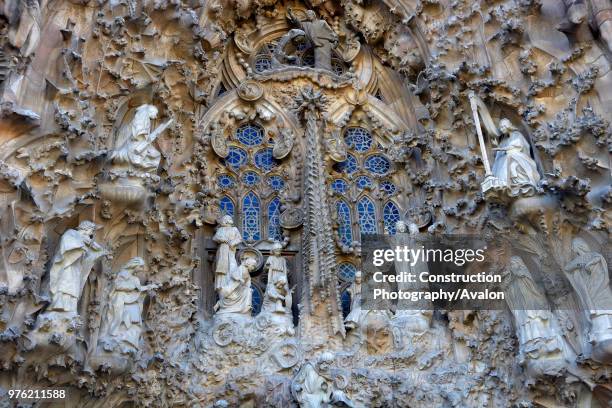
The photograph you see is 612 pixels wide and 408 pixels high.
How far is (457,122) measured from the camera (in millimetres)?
10773

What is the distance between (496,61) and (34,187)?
19.6 feet

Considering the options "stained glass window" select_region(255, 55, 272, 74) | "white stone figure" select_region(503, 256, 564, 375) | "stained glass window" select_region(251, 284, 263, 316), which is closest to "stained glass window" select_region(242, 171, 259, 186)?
"stained glass window" select_region(251, 284, 263, 316)

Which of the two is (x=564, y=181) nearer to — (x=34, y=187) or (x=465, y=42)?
(x=465, y=42)

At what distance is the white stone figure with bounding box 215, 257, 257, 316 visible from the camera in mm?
9695

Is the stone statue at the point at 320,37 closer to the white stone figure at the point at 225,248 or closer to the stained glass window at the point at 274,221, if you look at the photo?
the stained glass window at the point at 274,221

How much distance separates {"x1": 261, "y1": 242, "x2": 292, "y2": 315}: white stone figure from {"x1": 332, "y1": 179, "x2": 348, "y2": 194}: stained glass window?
5.24 ft

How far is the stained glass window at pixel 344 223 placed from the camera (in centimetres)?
1094

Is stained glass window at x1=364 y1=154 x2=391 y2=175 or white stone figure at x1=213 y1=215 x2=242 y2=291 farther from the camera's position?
stained glass window at x1=364 y1=154 x2=391 y2=175

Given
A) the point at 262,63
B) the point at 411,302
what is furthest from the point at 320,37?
the point at 411,302

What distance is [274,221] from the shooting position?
35.9ft

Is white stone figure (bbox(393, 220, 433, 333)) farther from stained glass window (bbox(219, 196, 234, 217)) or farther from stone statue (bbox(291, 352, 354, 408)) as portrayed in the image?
Result: stained glass window (bbox(219, 196, 234, 217))

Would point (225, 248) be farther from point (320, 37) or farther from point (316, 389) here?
point (320, 37)

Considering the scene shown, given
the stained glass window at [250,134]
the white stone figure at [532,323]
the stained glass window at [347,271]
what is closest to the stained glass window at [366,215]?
the stained glass window at [347,271]

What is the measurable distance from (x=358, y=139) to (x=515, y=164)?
2.88 m
